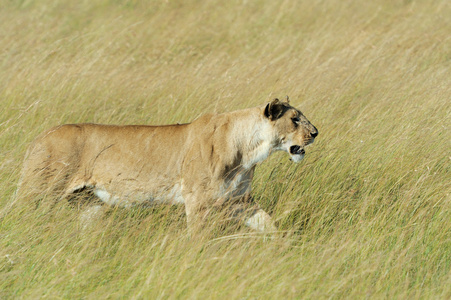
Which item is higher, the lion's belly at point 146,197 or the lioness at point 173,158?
the lioness at point 173,158

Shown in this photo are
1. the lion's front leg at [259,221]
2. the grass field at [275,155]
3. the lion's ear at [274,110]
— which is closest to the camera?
the grass field at [275,155]

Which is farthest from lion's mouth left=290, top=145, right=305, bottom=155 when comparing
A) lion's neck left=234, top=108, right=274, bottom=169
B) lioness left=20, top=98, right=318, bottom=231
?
lion's neck left=234, top=108, right=274, bottom=169

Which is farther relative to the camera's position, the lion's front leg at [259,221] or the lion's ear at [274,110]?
the lion's ear at [274,110]

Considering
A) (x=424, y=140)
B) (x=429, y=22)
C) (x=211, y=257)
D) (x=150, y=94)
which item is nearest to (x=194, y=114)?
(x=150, y=94)

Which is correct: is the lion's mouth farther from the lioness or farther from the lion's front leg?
the lion's front leg

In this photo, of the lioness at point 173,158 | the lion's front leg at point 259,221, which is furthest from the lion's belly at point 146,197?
the lion's front leg at point 259,221

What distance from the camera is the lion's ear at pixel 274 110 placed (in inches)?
208

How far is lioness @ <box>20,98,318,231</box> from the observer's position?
5191 mm

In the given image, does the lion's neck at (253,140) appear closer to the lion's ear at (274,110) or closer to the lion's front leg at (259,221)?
the lion's ear at (274,110)

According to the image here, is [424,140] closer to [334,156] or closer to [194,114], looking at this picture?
[334,156]

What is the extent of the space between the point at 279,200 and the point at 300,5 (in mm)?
7984

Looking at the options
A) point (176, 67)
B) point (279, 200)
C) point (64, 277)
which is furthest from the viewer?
point (176, 67)

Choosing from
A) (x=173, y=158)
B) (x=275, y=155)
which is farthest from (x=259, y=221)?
(x=275, y=155)

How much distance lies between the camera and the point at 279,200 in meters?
5.33
